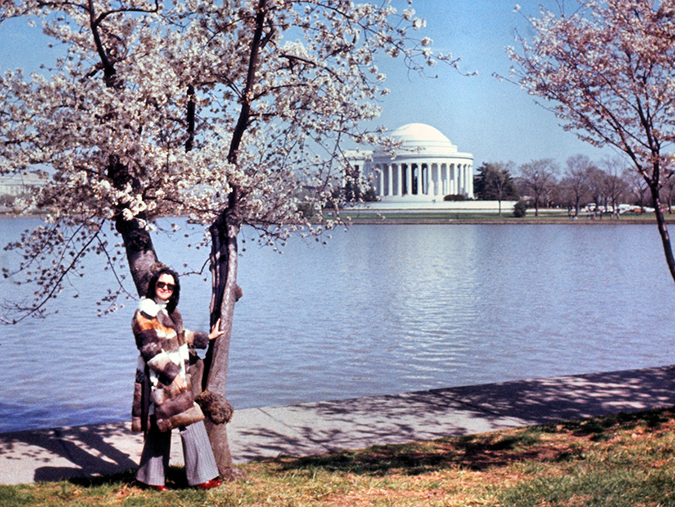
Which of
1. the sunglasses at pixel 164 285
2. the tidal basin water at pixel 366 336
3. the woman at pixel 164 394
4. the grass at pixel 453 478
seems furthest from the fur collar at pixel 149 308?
the tidal basin water at pixel 366 336

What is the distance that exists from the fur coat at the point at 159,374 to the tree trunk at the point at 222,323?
438 millimetres

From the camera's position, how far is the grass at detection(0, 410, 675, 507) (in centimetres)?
532

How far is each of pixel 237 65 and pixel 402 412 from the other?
13.0 feet

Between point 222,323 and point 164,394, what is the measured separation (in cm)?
84

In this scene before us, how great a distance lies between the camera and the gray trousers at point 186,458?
5.77 meters

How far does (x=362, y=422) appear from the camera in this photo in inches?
320

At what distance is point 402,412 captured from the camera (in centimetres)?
851

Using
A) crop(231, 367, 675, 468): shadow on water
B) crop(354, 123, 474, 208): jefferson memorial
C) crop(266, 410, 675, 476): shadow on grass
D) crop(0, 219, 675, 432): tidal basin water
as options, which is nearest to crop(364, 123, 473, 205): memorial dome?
crop(354, 123, 474, 208): jefferson memorial

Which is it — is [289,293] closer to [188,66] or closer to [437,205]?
[188,66]

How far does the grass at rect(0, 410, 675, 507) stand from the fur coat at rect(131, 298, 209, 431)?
0.54 m

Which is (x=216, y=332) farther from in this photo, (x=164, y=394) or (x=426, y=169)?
(x=426, y=169)

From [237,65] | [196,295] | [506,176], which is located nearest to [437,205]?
[506,176]

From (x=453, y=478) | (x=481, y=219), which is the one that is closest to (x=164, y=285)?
(x=453, y=478)

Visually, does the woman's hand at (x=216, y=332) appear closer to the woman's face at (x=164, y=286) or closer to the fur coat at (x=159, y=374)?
the fur coat at (x=159, y=374)
